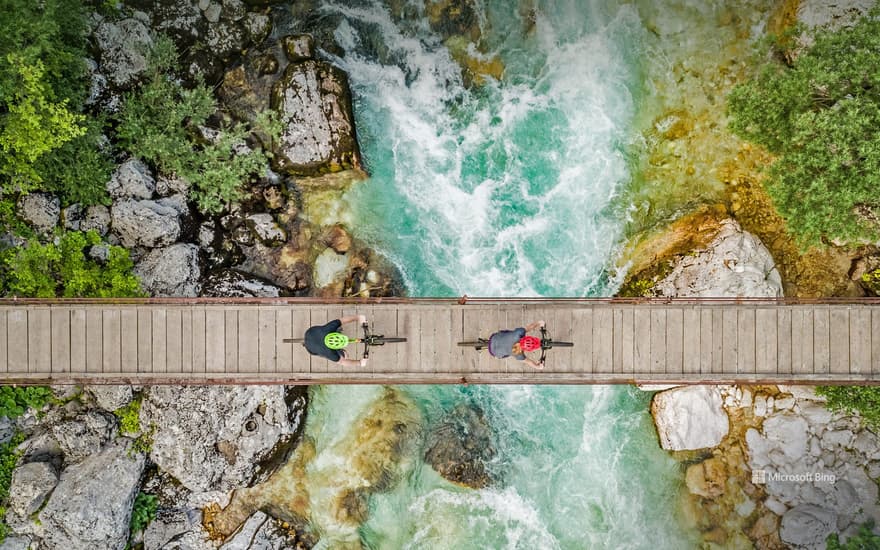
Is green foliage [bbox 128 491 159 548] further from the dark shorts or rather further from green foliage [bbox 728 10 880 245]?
green foliage [bbox 728 10 880 245]

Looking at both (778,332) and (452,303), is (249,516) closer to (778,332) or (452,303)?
(452,303)

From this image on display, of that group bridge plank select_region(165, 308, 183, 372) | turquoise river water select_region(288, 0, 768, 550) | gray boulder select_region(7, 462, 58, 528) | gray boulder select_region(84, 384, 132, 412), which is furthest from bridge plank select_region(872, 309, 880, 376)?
gray boulder select_region(7, 462, 58, 528)

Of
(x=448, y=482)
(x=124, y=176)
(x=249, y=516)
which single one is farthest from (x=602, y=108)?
(x=249, y=516)

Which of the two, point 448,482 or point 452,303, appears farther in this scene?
point 448,482

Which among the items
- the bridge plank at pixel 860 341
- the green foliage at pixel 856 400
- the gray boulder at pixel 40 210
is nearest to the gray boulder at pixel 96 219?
the gray boulder at pixel 40 210

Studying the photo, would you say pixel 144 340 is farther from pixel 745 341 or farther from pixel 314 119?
A: pixel 745 341

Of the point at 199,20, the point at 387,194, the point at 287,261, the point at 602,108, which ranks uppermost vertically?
the point at 199,20
